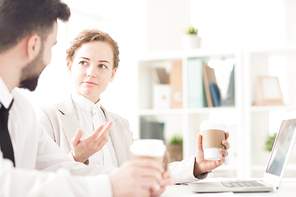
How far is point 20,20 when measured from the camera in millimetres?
1235

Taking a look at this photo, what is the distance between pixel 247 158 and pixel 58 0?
2515 mm

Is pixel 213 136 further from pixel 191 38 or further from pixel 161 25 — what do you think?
pixel 161 25

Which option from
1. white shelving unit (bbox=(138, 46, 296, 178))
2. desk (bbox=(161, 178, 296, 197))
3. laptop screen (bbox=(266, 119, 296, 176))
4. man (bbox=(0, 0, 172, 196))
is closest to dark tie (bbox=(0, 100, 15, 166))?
man (bbox=(0, 0, 172, 196))

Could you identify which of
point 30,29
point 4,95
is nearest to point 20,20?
point 30,29

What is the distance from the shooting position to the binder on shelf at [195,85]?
3.59 m

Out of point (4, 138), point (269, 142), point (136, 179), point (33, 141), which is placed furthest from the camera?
point (269, 142)

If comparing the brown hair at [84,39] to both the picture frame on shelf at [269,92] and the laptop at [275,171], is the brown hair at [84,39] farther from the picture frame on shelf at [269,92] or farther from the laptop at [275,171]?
the picture frame on shelf at [269,92]

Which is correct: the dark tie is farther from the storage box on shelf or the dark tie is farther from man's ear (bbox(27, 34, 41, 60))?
the storage box on shelf

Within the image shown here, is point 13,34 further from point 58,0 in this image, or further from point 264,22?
point 264,22

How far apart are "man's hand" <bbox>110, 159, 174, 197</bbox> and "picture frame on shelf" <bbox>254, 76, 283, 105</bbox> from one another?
2.69 meters

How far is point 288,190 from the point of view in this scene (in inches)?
60.3

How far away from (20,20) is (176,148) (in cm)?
267

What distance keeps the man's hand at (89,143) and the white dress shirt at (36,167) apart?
7 cm

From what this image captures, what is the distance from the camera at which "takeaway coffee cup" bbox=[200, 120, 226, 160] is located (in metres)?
1.54
